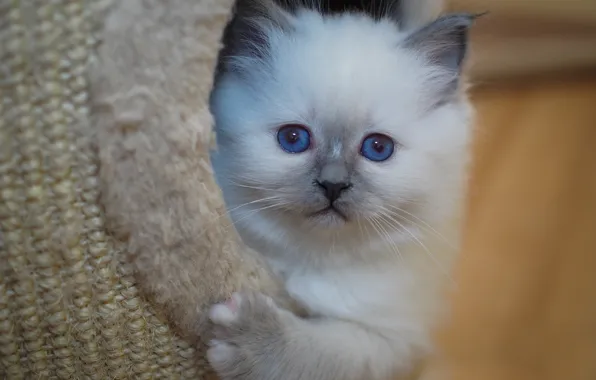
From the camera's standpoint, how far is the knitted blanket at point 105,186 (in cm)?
72

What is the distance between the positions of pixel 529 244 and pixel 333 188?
106 centimetres

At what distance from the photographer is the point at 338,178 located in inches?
34.5

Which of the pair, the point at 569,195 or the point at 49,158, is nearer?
the point at 49,158

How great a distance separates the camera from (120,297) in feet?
2.81


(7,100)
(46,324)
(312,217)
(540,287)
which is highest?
(7,100)

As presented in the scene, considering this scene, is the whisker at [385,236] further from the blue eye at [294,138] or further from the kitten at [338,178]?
the blue eye at [294,138]

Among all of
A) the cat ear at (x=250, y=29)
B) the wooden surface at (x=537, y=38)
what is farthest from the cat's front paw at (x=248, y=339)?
the wooden surface at (x=537, y=38)

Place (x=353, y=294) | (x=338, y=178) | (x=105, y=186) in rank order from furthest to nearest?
(x=353, y=294) → (x=338, y=178) → (x=105, y=186)

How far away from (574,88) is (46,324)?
82.0 inches

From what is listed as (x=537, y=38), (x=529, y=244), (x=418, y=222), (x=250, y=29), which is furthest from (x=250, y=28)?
(x=537, y=38)

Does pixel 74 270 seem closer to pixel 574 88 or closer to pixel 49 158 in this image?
pixel 49 158

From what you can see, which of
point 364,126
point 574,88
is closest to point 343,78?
point 364,126

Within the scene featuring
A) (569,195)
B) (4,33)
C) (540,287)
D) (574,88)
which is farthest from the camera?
(574,88)

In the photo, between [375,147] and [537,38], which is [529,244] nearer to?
[537,38]
